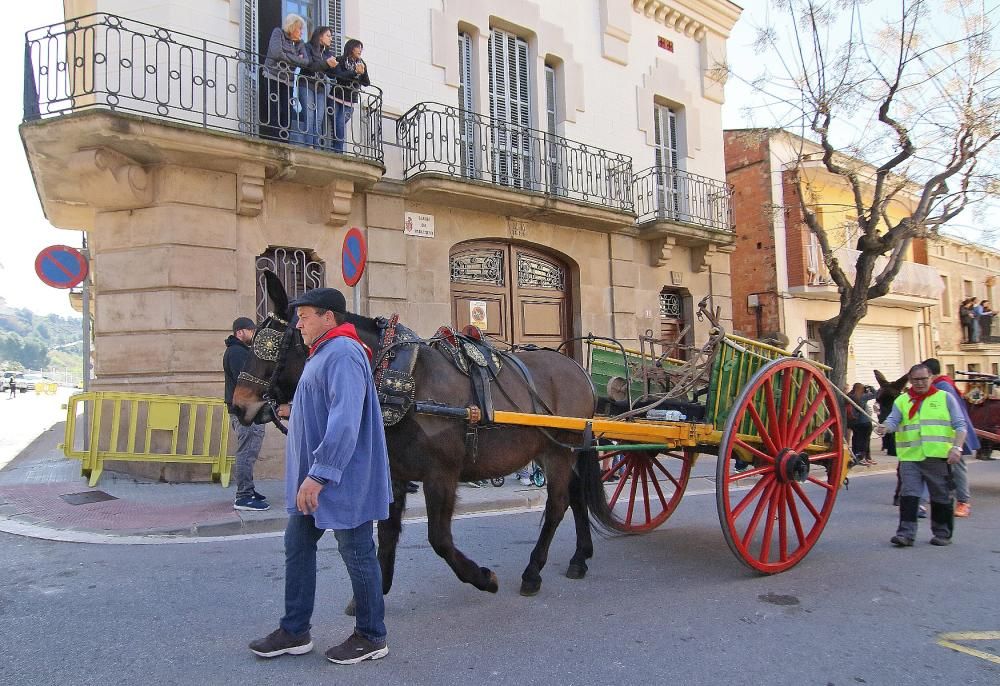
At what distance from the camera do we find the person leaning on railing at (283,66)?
9.09m

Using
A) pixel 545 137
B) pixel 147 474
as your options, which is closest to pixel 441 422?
pixel 147 474

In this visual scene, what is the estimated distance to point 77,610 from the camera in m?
3.95

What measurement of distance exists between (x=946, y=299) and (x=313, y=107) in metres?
24.5

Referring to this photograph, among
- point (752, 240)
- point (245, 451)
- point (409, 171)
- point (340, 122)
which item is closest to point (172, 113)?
point (340, 122)

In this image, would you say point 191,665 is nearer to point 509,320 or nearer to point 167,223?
point 167,223

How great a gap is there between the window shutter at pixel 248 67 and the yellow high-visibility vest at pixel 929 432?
325 inches

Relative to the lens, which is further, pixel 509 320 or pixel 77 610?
pixel 509 320

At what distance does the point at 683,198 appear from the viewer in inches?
583

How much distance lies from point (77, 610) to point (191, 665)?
1293mm

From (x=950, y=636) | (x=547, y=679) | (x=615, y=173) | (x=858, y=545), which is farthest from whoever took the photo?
(x=615, y=173)

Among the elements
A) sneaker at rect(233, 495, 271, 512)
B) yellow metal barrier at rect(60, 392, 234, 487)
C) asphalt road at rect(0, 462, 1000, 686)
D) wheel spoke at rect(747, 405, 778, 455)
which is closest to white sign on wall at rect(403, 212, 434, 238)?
yellow metal barrier at rect(60, 392, 234, 487)

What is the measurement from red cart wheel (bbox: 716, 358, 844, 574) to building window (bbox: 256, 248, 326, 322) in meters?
6.75

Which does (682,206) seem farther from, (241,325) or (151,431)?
(151,431)

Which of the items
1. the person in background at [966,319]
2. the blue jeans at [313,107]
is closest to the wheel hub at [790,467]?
the blue jeans at [313,107]
